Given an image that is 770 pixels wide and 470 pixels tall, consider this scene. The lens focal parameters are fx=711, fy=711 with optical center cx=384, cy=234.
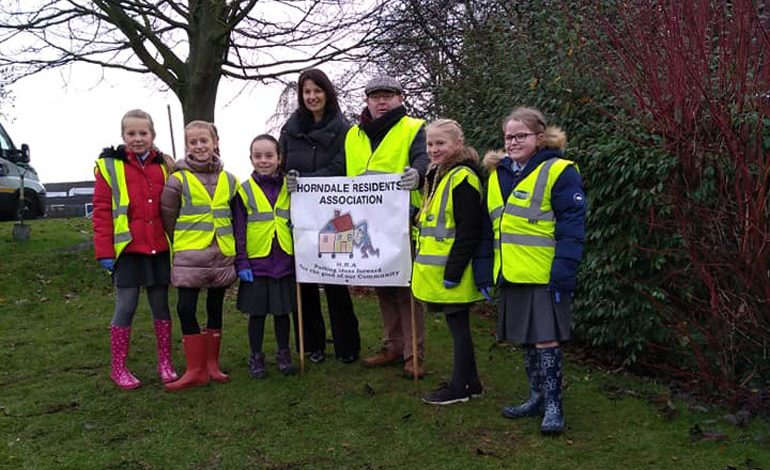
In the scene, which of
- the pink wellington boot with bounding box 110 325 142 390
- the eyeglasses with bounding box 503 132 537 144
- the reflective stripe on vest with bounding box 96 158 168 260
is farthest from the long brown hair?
the pink wellington boot with bounding box 110 325 142 390

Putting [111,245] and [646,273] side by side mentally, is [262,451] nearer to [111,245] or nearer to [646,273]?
[111,245]

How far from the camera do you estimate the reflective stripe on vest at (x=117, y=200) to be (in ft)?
17.0

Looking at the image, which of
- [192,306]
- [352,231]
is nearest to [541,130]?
[352,231]

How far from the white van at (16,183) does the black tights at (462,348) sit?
39.4 ft

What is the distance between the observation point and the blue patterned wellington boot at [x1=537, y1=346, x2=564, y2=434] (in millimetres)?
4387

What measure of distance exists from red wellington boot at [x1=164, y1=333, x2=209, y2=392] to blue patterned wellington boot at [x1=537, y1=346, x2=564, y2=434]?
254 cm

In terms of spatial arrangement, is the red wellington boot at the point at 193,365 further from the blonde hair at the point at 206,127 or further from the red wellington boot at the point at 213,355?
the blonde hair at the point at 206,127

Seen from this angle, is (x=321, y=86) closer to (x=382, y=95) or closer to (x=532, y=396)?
(x=382, y=95)

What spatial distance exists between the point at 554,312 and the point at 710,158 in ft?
5.60

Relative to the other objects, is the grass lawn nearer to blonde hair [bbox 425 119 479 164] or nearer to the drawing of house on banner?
the drawing of house on banner

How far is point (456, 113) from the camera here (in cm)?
855

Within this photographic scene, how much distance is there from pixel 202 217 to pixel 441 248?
180 cm

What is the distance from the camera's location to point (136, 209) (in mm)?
5250

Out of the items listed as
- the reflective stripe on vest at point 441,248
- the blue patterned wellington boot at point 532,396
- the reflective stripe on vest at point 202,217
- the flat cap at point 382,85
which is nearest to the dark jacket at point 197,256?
the reflective stripe on vest at point 202,217
